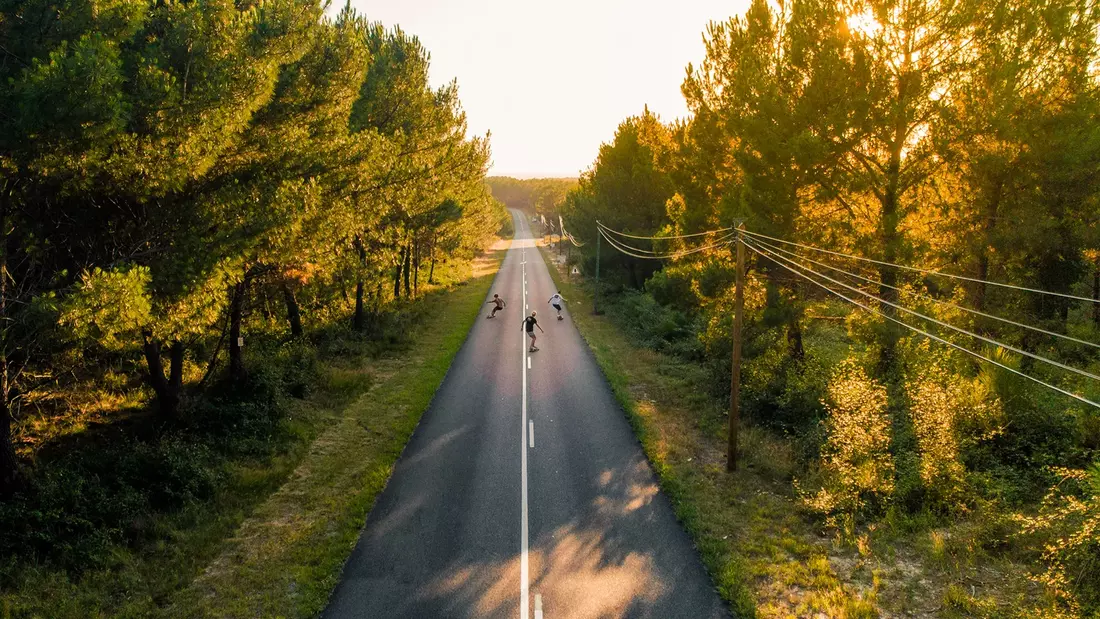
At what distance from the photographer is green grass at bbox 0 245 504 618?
877 cm

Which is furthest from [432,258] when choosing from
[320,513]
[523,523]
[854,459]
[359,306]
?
[854,459]

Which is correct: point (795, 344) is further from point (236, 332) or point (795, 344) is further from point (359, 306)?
point (359, 306)

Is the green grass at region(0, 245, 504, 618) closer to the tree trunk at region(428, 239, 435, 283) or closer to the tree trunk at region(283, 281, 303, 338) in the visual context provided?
the tree trunk at region(283, 281, 303, 338)

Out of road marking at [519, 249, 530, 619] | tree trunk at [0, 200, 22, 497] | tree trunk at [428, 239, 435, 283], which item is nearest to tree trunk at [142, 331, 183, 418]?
tree trunk at [0, 200, 22, 497]

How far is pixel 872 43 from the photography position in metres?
13.9

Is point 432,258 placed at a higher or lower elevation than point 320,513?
higher

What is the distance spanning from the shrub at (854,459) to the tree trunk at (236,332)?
15237mm

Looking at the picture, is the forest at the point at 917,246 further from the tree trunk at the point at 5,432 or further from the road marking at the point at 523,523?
the tree trunk at the point at 5,432

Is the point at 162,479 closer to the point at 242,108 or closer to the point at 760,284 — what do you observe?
the point at 242,108

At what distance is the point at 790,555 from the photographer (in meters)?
10.4

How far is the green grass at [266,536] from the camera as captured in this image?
877 cm

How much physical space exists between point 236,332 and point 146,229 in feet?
20.8

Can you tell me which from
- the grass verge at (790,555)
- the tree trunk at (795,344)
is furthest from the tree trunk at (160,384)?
the tree trunk at (795,344)

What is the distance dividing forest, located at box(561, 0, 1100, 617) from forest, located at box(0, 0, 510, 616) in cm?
1065
